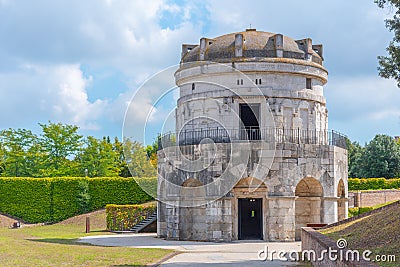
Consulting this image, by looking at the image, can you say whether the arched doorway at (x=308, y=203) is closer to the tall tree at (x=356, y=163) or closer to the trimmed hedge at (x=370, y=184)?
Answer: the trimmed hedge at (x=370, y=184)

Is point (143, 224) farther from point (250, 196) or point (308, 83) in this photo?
point (308, 83)

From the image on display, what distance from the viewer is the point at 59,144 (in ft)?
204

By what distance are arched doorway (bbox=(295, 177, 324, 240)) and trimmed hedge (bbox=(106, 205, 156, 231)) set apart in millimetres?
12963

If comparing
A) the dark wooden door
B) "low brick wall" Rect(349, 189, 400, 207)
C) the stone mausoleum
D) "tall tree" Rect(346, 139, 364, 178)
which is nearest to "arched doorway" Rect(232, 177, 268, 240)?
the stone mausoleum

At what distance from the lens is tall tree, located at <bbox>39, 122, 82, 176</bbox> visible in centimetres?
6159

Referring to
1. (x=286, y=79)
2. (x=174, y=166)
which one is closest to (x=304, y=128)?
(x=286, y=79)

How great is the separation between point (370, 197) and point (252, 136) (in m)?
16.9

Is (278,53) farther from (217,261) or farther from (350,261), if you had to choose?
(350,261)

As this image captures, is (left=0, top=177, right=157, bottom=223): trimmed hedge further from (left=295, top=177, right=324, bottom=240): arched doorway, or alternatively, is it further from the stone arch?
(left=295, top=177, right=324, bottom=240): arched doorway

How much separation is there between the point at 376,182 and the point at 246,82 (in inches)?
924

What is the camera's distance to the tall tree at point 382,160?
201ft

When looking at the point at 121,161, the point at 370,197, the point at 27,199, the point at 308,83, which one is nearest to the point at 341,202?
the point at 308,83

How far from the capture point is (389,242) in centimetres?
1407

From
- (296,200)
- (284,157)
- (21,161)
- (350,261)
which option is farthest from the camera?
(21,161)
